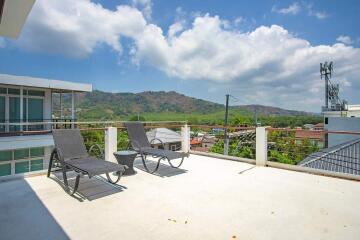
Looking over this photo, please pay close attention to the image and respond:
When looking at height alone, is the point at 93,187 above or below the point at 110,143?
below

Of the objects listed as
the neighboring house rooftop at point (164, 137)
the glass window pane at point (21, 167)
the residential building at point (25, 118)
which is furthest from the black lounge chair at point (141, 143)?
the glass window pane at point (21, 167)

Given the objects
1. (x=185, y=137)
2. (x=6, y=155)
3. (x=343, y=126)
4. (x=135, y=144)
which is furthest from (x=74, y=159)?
(x=343, y=126)

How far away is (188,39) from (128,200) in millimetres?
12628

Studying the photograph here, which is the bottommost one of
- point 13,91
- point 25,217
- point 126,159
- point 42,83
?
point 25,217

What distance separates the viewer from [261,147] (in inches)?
217

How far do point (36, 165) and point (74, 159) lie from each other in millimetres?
10086

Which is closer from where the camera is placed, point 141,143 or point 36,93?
point 141,143

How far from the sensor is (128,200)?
3320mm

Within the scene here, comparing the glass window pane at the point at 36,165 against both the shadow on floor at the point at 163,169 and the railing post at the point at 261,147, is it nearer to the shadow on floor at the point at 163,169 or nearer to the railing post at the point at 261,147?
the shadow on floor at the point at 163,169

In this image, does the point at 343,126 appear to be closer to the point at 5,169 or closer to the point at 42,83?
the point at 42,83

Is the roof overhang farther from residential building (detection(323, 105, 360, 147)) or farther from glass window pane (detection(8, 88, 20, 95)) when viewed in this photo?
residential building (detection(323, 105, 360, 147))

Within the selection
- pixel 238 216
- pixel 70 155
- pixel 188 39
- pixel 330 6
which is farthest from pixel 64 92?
pixel 330 6

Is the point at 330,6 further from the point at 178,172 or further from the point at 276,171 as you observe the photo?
the point at 178,172

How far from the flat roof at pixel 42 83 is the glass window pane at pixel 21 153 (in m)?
3.36
